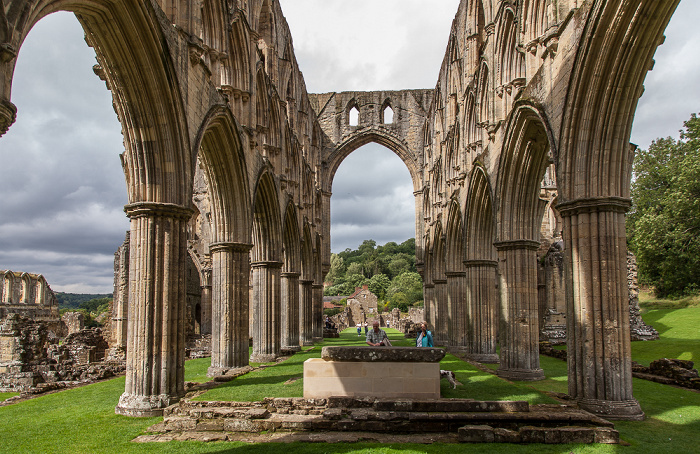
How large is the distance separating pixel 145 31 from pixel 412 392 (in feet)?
23.5

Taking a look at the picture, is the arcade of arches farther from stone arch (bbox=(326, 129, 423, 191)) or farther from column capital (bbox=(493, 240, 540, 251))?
Answer: stone arch (bbox=(326, 129, 423, 191))

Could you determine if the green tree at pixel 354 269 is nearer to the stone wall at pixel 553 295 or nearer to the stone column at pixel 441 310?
the stone column at pixel 441 310

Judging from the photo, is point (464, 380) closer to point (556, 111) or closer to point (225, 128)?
point (556, 111)

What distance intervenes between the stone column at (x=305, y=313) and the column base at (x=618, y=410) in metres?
18.0

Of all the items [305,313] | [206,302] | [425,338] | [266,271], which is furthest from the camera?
[206,302]

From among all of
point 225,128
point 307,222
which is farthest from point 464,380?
point 307,222

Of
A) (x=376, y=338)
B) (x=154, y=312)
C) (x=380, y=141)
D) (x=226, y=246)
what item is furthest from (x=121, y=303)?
(x=380, y=141)

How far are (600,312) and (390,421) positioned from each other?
3.86 meters

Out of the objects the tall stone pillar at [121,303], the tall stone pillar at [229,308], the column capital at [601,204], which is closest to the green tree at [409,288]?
the tall stone pillar at [121,303]

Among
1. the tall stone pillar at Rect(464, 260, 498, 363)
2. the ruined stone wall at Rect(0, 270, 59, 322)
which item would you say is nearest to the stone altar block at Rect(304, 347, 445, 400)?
the tall stone pillar at Rect(464, 260, 498, 363)

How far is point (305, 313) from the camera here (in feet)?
81.9

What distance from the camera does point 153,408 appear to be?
796 centimetres

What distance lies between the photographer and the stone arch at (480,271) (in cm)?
1578

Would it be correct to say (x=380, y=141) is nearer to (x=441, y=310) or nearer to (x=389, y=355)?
(x=441, y=310)
